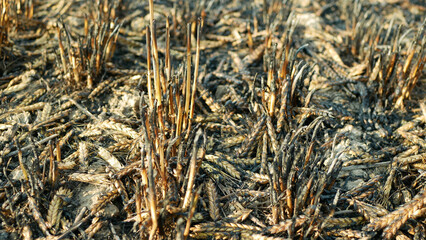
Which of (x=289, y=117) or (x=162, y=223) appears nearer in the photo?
(x=162, y=223)

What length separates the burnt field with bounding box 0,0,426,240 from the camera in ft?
5.08

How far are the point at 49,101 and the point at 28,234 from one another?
3.04 feet

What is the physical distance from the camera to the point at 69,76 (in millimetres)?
2213

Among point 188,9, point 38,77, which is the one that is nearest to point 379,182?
point 188,9

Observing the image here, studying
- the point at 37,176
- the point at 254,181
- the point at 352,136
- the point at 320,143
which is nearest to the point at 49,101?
the point at 37,176

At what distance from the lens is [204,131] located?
1756 mm

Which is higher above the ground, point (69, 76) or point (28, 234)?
point (69, 76)

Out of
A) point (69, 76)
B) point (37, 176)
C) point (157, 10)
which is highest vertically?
point (157, 10)

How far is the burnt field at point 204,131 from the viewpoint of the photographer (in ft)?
5.08

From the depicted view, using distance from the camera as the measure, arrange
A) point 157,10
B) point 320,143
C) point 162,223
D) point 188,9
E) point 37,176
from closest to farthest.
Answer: point 162,223 < point 37,176 < point 320,143 < point 188,9 < point 157,10

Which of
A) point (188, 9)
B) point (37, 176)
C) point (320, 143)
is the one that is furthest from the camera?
point (188, 9)

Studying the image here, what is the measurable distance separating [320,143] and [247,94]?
22.5 inches

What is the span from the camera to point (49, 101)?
2145mm

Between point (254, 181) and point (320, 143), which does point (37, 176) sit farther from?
point (320, 143)
